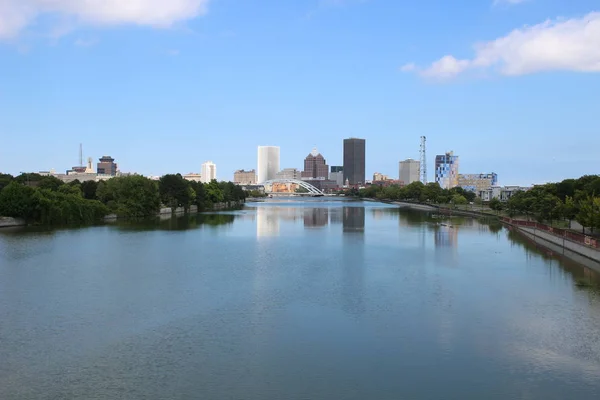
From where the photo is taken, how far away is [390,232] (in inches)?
1147

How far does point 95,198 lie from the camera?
42.3 meters

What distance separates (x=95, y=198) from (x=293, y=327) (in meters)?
36.9

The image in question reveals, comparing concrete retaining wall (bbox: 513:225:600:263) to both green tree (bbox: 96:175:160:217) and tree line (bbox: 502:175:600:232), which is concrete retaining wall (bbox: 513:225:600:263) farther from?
green tree (bbox: 96:175:160:217)

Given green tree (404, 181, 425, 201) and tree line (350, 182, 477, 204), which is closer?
tree line (350, 182, 477, 204)

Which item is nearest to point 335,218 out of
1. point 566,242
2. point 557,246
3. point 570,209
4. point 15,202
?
point 570,209

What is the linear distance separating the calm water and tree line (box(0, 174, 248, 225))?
1160cm

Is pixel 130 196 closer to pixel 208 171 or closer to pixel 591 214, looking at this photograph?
pixel 591 214

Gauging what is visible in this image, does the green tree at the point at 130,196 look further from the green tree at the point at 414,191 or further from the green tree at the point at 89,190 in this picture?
the green tree at the point at 414,191

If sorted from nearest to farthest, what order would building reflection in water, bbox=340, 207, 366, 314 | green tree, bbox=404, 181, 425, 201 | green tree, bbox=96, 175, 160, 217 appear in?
building reflection in water, bbox=340, 207, 366, 314, green tree, bbox=96, 175, 160, 217, green tree, bbox=404, 181, 425, 201

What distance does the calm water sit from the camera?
687cm

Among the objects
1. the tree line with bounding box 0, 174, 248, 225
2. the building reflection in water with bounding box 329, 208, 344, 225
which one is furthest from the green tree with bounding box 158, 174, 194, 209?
the building reflection in water with bounding box 329, 208, 344, 225

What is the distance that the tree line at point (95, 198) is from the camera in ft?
91.4

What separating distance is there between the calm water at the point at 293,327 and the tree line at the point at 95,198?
11598 millimetres

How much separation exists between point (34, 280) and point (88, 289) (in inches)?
80.4
